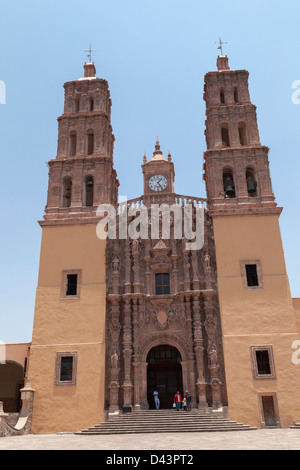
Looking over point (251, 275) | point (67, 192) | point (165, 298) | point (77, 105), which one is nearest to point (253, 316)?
point (251, 275)

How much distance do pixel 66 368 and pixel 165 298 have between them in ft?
18.9

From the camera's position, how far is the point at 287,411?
19.2 meters

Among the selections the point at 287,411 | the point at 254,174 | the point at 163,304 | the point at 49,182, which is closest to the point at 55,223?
the point at 49,182

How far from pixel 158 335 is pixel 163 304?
1.52 m

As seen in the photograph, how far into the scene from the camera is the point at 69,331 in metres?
21.2

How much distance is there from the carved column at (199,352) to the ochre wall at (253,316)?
110 centimetres

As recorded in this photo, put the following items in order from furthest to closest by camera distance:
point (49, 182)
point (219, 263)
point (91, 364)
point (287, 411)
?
1. point (49, 182)
2. point (219, 263)
3. point (91, 364)
4. point (287, 411)

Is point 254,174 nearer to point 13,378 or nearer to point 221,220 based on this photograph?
point 221,220

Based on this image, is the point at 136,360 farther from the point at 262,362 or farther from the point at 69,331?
the point at 262,362

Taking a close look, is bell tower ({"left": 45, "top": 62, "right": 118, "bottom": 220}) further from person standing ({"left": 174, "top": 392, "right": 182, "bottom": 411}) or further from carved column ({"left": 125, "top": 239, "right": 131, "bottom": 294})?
person standing ({"left": 174, "top": 392, "right": 182, "bottom": 411})

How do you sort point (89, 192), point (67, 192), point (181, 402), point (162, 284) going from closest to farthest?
1. point (181, 402)
2. point (162, 284)
3. point (67, 192)
4. point (89, 192)

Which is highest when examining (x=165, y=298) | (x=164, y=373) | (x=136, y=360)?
(x=165, y=298)

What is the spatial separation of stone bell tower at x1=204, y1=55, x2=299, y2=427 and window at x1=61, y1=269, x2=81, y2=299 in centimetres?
703

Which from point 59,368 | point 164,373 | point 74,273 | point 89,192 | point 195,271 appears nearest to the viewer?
point 59,368
